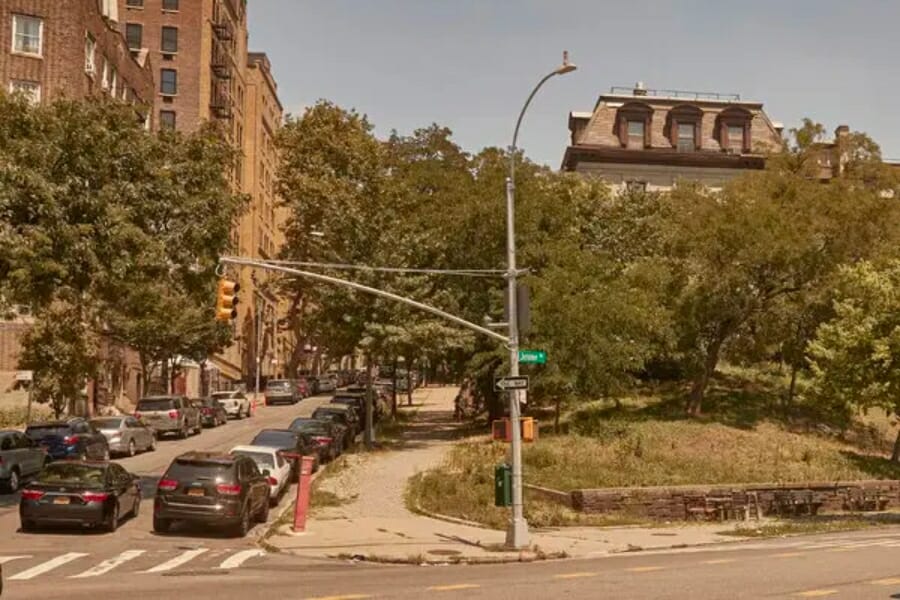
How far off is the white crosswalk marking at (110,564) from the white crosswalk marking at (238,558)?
5.83 feet

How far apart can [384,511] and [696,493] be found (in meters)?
9.32

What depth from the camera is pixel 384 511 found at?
2886cm

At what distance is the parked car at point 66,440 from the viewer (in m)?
33.8

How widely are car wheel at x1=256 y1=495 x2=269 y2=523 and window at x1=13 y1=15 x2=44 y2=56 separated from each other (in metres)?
40.2

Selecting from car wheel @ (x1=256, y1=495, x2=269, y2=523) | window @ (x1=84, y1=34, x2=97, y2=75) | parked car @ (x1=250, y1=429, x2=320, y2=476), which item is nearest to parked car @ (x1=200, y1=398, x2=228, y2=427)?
window @ (x1=84, y1=34, x2=97, y2=75)

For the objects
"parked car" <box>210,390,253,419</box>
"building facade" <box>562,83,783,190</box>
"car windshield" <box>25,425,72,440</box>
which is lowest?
"car windshield" <box>25,425,72,440</box>

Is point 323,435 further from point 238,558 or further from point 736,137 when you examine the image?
point 736,137

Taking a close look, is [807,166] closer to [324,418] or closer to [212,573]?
[324,418]

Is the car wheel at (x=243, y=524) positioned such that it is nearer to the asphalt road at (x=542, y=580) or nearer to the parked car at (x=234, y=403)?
the asphalt road at (x=542, y=580)

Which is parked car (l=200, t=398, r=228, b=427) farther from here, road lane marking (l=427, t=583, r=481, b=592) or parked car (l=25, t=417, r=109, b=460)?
road lane marking (l=427, t=583, r=481, b=592)

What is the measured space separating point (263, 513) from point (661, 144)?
5582 centimetres

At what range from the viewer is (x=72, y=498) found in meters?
22.3

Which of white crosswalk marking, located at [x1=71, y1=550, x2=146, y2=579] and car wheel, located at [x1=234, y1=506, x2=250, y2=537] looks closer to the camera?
white crosswalk marking, located at [x1=71, y1=550, x2=146, y2=579]

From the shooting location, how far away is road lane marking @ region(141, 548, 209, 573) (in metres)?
18.2
